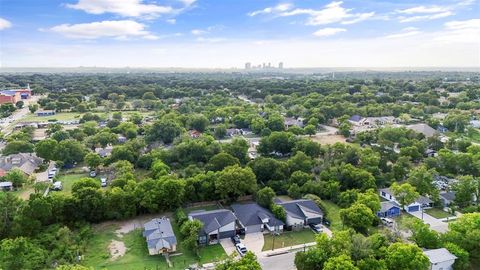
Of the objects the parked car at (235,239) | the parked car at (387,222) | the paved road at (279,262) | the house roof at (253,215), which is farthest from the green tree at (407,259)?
the parked car at (235,239)

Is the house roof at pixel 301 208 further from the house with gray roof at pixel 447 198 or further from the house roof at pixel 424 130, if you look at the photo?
the house roof at pixel 424 130

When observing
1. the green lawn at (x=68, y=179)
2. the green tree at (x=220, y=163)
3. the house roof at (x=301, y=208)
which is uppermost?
the green tree at (x=220, y=163)

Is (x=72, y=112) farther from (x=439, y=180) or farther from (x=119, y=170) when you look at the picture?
(x=439, y=180)

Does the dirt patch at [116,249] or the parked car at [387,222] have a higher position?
the parked car at [387,222]

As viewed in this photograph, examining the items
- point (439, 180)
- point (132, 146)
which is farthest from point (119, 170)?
point (439, 180)

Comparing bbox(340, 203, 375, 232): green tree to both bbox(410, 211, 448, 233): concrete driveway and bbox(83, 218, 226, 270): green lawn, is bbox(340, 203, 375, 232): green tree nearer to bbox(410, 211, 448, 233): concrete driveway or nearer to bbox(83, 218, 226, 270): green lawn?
bbox(410, 211, 448, 233): concrete driveway

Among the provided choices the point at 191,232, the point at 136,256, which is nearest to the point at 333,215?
the point at 191,232
